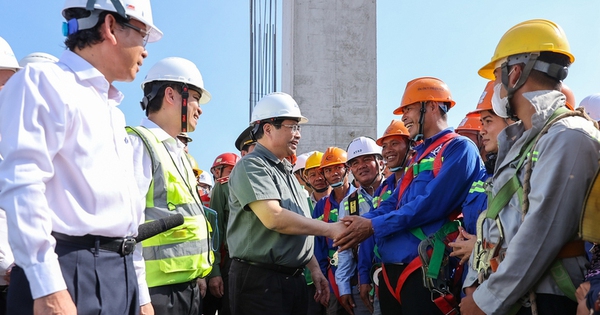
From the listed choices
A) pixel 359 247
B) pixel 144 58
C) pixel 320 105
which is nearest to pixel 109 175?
pixel 144 58

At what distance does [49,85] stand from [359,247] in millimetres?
3898

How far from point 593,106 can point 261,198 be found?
3414 mm

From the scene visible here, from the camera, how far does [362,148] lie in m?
6.32

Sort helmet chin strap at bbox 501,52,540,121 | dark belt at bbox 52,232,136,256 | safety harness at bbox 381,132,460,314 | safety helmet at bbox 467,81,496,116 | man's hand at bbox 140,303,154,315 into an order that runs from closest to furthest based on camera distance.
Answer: dark belt at bbox 52,232,136,256
man's hand at bbox 140,303,154,315
helmet chin strap at bbox 501,52,540,121
safety harness at bbox 381,132,460,314
safety helmet at bbox 467,81,496,116

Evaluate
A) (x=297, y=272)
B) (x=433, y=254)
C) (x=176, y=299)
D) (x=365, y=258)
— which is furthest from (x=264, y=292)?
(x=365, y=258)

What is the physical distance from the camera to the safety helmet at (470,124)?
19.1ft

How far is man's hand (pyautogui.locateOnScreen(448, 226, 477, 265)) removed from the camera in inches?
141

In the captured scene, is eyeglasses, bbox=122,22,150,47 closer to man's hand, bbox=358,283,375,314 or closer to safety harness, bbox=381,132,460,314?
safety harness, bbox=381,132,460,314

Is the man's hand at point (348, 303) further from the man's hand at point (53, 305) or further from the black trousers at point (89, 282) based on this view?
the man's hand at point (53, 305)

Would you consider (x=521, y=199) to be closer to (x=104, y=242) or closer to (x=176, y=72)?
(x=104, y=242)

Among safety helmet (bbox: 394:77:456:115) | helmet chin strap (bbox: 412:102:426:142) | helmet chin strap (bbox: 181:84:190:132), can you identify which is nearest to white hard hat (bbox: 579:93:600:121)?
safety helmet (bbox: 394:77:456:115)

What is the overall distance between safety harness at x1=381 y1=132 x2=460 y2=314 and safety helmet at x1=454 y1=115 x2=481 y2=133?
1.54m

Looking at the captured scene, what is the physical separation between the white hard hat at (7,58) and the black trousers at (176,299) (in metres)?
1.69

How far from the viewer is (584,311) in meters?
2.33
